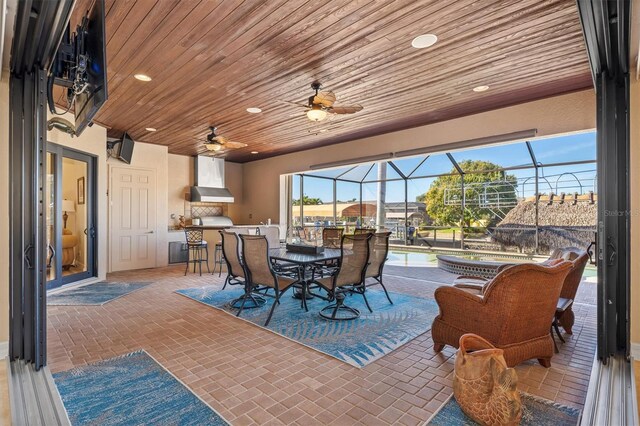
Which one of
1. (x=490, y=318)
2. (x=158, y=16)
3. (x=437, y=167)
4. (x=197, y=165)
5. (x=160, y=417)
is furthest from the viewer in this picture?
(x=437, y=167)

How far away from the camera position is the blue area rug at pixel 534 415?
1.93m

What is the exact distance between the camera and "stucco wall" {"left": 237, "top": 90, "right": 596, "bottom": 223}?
4508 mm

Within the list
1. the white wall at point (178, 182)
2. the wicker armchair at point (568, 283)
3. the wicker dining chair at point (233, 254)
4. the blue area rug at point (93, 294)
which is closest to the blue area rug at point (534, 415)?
the wicker armchair at point (568, 283)

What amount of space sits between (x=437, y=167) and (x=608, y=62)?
24.7ft

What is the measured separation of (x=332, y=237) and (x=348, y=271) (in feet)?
6.46

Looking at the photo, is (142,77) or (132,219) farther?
(132,219)

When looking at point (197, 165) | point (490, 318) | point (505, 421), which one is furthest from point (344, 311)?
point (197, 165)

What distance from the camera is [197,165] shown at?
891 cm

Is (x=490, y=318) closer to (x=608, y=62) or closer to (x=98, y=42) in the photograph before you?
(x=608, y=62)

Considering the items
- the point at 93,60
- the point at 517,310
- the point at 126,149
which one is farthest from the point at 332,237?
the point at 126,149

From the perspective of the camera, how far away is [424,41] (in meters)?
3.06

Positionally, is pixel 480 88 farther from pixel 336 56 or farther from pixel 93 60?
pixel 93 60

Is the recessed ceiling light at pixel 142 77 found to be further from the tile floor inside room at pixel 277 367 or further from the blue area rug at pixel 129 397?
the blue area rug at pixel 129 397

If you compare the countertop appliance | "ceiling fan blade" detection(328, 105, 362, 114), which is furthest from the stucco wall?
"ceiling fan blade" detection(328, 105, 362, 114)
